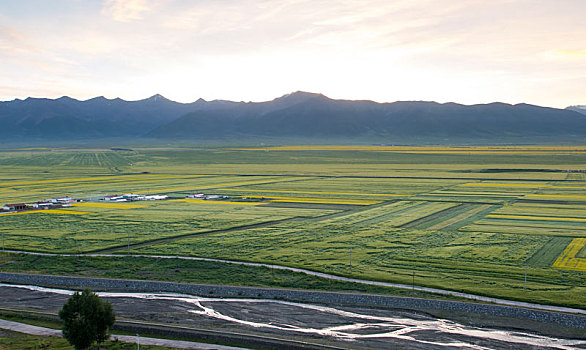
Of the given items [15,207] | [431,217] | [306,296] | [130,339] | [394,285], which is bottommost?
[130,339]

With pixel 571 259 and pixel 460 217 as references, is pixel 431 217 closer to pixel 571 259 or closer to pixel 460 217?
pixel 460 217

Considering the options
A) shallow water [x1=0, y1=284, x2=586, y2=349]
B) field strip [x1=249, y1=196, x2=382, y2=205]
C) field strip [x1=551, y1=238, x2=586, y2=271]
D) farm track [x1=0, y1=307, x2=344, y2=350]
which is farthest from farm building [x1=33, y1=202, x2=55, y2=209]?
field strip [x1=551, y1=238, x2=586, y2=271]

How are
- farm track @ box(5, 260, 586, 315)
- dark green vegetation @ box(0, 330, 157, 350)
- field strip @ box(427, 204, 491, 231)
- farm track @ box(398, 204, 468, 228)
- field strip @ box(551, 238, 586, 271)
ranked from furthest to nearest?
farm track @ box(398, 204, 468, 228) < field strip @ box(427, 204, 491, 231) < field strip @ box(551, 238, 586, 271) < farm track @ box(5, 260, 586, 315) < dark green vegetation @ box(0, 330, 157, 350)

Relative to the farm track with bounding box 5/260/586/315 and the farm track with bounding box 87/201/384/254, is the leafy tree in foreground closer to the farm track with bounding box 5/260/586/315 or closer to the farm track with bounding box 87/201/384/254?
the farm track with bounding box 5/260/586/315

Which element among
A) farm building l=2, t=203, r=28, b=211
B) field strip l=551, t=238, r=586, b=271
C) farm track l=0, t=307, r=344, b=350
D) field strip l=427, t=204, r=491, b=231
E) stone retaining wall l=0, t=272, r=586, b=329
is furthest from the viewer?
farm building l=2, t=203, r=28, b=211

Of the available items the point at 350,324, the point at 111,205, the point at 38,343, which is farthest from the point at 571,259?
the point at 111,205

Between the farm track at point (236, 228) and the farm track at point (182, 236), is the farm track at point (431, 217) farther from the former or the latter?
the farm track at point (182, 236)
